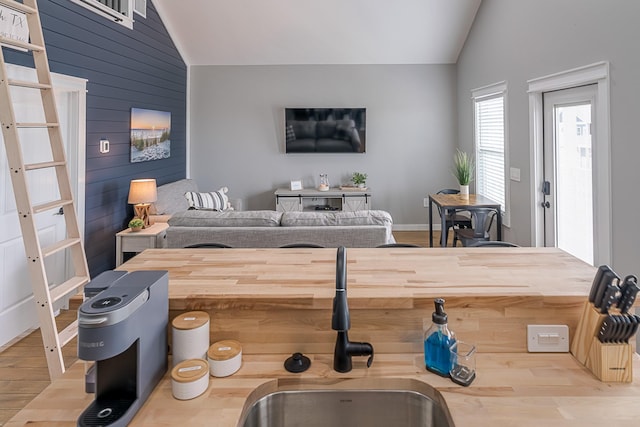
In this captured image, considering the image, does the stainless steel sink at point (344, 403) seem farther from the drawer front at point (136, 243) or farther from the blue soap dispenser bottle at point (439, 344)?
the drawer front at point (136, 243)

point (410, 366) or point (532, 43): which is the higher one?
point (532, 43)

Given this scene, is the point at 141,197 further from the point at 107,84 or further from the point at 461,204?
the point at 461,204

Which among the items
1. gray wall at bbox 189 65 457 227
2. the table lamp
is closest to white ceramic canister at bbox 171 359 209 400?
the table lamp

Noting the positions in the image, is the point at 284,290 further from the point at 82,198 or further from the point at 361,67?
the point at 361,67

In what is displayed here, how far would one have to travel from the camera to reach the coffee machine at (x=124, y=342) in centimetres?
84

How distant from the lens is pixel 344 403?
1.08 metres

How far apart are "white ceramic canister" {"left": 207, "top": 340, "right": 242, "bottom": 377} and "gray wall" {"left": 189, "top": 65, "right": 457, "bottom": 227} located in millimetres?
5671

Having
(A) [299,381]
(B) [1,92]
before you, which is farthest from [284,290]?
(B) [1,92]

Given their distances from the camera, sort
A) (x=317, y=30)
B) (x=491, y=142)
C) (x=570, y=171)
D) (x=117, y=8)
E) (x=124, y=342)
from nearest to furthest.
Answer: (x=124, y=342) < (x=570, y=171) < (x=117, y=8) < (x=491, y=142) < (x=317, y=30)

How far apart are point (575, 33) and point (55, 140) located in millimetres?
3860

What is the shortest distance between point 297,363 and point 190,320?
1.07ft

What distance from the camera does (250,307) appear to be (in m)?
Answer: 1.19

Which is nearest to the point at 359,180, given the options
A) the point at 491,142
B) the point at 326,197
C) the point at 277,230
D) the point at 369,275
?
the point at 326,197

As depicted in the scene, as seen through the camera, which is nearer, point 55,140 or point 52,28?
point 55,140
